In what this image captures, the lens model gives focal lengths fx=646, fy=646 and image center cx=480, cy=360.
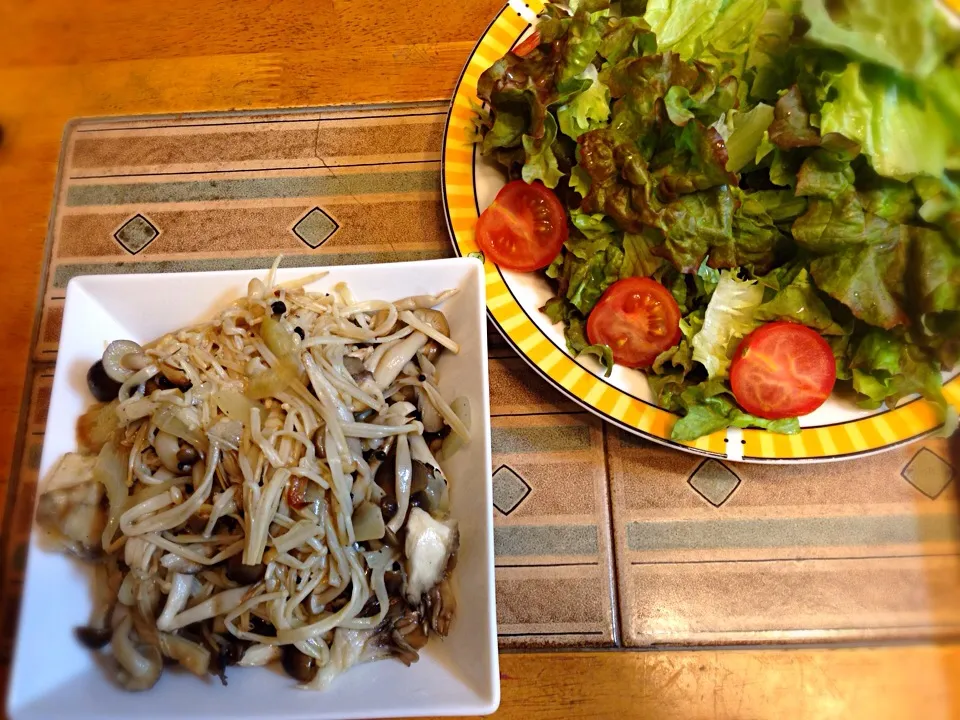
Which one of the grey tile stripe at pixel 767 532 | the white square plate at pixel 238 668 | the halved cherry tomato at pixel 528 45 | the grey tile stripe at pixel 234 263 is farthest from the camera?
the grey tile stripe at pixel 234 263

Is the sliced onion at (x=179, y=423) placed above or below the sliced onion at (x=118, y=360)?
below

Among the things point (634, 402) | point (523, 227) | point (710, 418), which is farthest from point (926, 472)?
point (523, 227)

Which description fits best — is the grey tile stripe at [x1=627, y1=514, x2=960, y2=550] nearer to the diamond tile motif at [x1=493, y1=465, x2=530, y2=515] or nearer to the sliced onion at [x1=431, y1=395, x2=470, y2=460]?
the diamond tile motif at [x1=493, y1=465, x2=530, y2=515]

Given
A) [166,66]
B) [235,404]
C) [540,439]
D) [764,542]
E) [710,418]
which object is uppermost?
[166,66]

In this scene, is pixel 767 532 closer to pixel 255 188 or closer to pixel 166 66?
pixel 255 188

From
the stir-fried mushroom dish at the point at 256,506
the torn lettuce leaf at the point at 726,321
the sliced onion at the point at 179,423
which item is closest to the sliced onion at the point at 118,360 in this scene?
the stir-fried mushroom dish at the point at 256,506

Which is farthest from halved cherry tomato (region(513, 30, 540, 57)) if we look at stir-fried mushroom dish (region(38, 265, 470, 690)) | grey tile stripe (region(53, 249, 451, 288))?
stir-fried mushroom dish (region(38, 265, 470, 690))

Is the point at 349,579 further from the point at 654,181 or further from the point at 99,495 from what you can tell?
the point at 654,181

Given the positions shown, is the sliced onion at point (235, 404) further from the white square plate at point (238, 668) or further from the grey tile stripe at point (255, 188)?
the grey tile stripe at point (255, 188)
